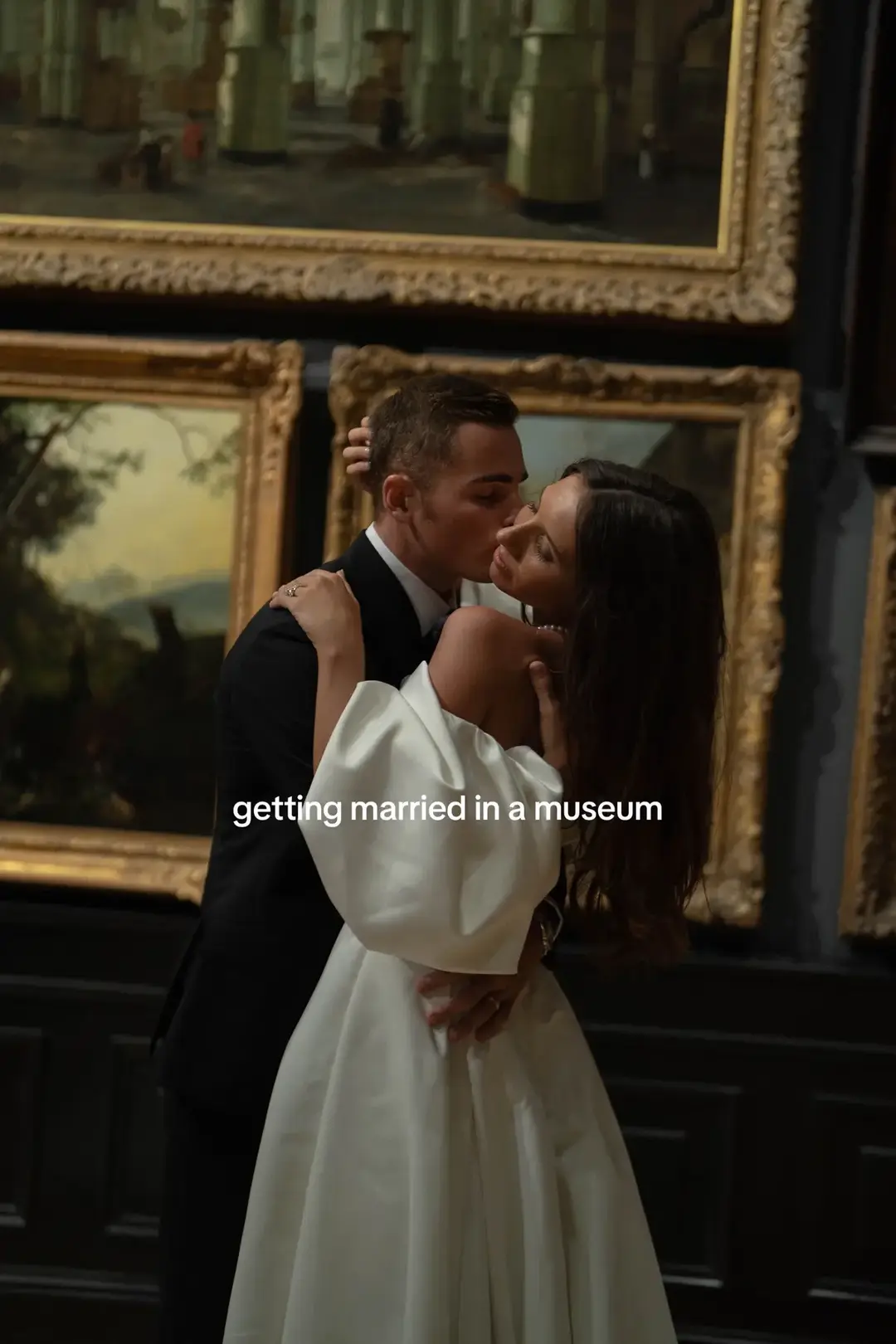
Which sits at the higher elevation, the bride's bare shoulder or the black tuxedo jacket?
the bride's bare shoulder

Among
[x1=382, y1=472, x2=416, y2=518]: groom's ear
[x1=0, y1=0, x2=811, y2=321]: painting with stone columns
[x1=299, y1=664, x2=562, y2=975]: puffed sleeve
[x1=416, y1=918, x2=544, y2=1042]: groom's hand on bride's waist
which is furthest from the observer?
[x1=0, y1=0, x2=811, y2=321]: painting with stone columns

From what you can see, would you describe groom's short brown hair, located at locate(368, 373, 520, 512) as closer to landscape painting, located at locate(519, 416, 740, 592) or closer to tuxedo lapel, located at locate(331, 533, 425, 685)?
tuxedo lapel, located at locate(331, 533, 425, 685)

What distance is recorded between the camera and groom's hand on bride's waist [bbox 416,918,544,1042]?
5.68 ft

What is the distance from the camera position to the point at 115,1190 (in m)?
3.00

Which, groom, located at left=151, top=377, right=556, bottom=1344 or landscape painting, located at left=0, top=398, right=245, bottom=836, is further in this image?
landscape painting, located at left=0, top=398, right=245, bottom=836

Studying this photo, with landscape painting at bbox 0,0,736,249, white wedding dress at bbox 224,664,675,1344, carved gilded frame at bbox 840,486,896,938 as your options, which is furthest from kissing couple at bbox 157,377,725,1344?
landscape painting at bbox 0,0,736,249

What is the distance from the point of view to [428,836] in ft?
5.31

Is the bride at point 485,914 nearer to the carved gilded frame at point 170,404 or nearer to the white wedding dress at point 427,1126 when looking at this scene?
the white wedding dress at point 427,1126

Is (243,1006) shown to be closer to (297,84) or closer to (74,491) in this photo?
(74,491)

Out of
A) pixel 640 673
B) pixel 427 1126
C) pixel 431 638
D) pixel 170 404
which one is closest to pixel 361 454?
pixel 431 638

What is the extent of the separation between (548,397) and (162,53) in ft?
3.77

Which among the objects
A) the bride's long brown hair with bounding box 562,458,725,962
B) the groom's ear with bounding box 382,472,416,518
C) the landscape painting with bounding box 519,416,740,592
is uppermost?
the landscape painting with bounding box 519,416,740,592

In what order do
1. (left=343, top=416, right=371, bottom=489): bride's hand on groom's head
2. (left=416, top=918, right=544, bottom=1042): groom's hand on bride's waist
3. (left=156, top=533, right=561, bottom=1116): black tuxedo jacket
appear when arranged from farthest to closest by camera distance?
(left=343, top=416, right=371, bottom=489): bride's hand on groom's head, (left=156, top=533, right=561, bottom=1116): black tuxedo jacket, (left=416, top=918, right=544, bottom=1042): groom's hand on bride's waist

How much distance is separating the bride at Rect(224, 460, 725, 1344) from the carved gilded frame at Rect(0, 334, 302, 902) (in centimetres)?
116
